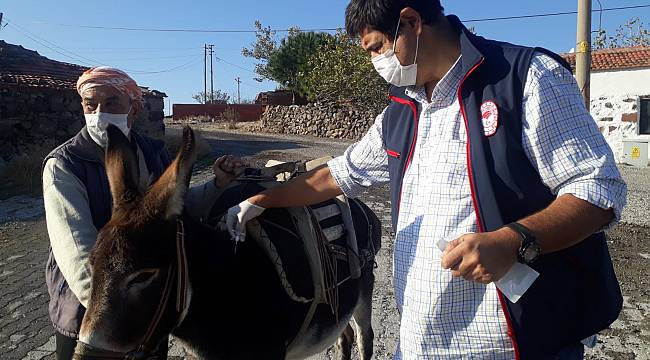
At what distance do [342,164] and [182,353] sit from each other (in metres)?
2.61

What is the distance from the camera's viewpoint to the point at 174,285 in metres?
1.87

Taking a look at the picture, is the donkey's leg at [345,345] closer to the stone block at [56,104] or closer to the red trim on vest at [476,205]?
the red trim on vest at [476,205]

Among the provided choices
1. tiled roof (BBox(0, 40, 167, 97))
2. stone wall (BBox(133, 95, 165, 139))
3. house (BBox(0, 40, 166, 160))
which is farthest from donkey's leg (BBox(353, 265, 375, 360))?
Answer: stone wall (BBox(133, 95, 165, 139))

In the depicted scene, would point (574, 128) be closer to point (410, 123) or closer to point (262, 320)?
point (410, 123)

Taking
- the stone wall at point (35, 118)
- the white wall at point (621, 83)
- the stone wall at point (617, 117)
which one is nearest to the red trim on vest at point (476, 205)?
the stone wall at point (35, 118)

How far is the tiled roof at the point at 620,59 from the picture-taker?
16.3 meters

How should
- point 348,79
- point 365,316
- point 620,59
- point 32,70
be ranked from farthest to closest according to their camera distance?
point 348,79 < point 620,59 < point 32,70 < point 365,316

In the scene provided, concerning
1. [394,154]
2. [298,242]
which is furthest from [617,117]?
[394,154]

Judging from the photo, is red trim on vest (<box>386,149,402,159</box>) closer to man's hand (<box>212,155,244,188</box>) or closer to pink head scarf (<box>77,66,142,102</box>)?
man's hand (<box>212,155,244,188</box>)

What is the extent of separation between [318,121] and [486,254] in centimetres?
2649

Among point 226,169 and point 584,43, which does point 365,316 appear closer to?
point 226,169

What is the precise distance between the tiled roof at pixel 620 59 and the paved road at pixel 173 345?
8.87 metres

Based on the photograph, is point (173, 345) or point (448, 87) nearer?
point (448, 87)

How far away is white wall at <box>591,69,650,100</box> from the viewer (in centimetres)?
1609
